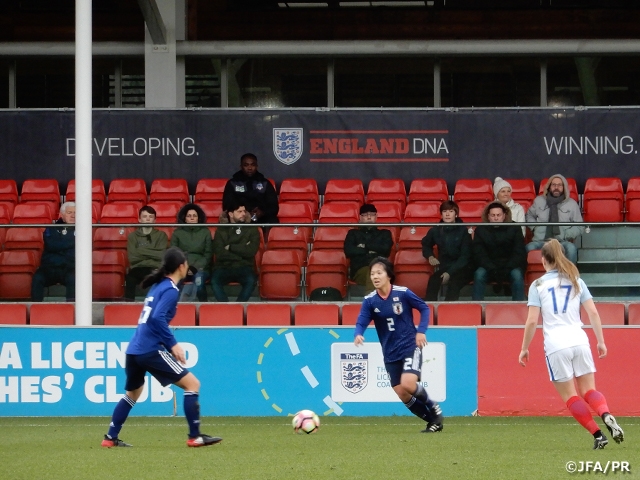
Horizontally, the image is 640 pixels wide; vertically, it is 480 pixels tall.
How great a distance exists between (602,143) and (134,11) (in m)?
9.37

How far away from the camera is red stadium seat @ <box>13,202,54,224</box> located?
15692 millimetres

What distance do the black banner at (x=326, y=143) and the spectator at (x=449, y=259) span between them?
532 centimetres

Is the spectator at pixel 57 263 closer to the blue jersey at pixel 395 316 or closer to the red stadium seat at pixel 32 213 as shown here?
the red stadium seat at pixel 32 213

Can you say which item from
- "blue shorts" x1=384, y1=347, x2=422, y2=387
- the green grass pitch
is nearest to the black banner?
the green grass pitch

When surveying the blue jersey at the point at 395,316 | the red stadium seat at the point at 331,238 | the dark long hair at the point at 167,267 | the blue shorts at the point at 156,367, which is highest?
the red stadium seat at the point at 331,238

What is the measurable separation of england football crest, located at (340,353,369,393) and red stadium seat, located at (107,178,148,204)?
6.13m

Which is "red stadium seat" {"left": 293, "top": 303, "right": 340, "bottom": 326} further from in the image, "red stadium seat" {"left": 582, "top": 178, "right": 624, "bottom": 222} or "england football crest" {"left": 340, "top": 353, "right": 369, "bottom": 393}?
"red stadium seat" {"left": 582, "top": 178, "right": 624, "bottom": 222}

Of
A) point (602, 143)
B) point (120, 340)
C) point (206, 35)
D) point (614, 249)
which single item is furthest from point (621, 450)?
point (206, 35)

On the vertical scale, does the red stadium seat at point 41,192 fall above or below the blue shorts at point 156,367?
above

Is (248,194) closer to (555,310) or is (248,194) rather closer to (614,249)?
(614,249)

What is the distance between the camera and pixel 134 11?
1994 centimetres

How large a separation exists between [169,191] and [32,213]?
222 cm

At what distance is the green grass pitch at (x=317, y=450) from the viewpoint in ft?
22.3

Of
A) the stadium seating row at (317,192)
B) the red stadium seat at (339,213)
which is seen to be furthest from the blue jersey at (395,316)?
the stadium seating row at (317,192)
